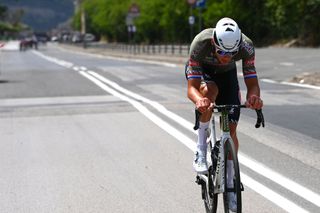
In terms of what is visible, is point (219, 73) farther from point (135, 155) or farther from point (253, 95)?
point (135, 155)

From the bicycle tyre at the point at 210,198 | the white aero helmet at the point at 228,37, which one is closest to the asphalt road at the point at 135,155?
the bicycle tyre at the point at 210,198

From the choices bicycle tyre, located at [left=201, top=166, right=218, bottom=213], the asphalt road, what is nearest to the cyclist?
bicycle tyre, located at [left=201, top=166, right=218, bottom=213]

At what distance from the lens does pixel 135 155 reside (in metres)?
9.25

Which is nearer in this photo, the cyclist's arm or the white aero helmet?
the white aero helmet

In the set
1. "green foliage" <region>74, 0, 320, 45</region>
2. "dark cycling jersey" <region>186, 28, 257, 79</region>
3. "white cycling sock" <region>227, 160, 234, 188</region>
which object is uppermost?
"dark cycling jersey" <region>186, 28, 257, 79</region>

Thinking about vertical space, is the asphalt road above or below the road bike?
below

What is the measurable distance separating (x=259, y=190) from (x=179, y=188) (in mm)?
829

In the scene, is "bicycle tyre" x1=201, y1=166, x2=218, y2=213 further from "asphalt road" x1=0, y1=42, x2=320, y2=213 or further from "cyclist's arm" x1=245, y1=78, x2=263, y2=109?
"cyclist's arm" x1=245, y1=78, x2=263, y2=109

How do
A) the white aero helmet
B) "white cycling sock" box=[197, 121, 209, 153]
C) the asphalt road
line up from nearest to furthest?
the white aero helmet
"white cycling sock" box=[197, 121, 209, 153]
the asphalt road

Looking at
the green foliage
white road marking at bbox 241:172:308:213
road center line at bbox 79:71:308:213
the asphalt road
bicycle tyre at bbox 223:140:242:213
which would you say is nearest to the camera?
bicycle tyre at bbox 223:140:242:213

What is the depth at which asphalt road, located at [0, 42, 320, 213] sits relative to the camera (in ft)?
21.9

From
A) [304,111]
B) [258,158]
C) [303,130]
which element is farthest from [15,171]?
[304,111]

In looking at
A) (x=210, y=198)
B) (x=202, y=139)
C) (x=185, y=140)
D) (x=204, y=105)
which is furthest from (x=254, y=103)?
(x=185, y=140)

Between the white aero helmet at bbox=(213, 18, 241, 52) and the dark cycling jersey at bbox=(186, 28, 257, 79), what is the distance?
382 millimetres
